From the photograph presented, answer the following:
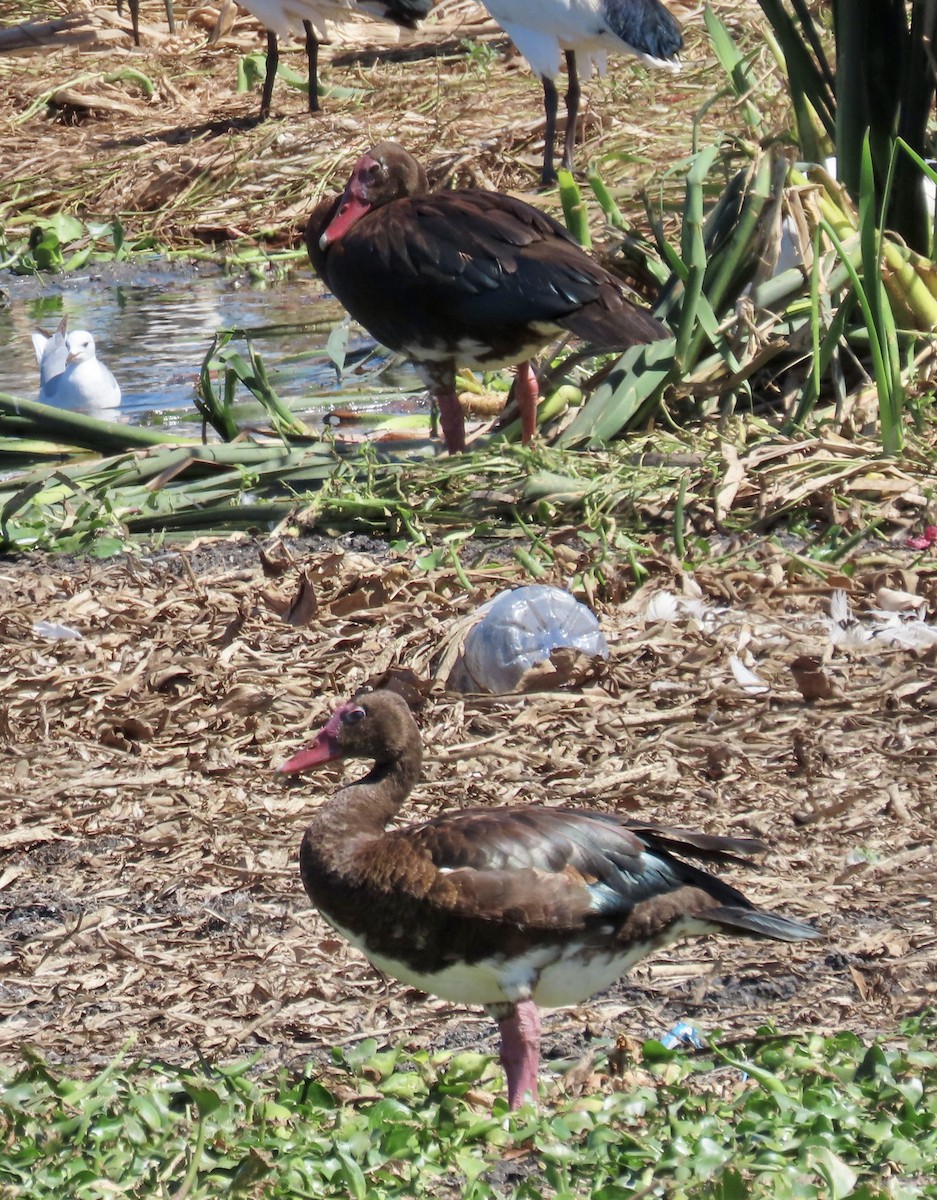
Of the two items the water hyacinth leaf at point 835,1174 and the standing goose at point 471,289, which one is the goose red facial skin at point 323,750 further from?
the standing goose at point 471,289

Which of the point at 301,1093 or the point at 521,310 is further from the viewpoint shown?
the point at 521,310

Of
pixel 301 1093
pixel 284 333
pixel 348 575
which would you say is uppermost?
pixel 301 1093

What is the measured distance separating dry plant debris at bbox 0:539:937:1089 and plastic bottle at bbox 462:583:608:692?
92 mm

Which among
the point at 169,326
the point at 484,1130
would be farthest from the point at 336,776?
the point at 169,326

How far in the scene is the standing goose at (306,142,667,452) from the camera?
6156 millimetres

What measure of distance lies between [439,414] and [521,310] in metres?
0.82

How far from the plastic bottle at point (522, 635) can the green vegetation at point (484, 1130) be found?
5.67 feet

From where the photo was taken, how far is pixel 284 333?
30.8 ft

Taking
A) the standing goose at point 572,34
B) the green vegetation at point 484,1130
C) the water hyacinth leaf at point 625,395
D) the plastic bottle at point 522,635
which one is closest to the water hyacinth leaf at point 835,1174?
the green vegetation at point 484,1130

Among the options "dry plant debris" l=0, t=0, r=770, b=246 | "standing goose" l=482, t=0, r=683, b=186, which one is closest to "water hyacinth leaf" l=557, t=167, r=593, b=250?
"dry plant debris" l=0, t=0, r=770, b=246

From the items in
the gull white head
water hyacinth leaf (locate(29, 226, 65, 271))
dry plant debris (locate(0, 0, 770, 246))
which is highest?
the gull white head

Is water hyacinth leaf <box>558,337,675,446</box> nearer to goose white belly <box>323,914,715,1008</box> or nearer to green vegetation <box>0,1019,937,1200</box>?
goose white belly <box>323,914,715,1008</box>

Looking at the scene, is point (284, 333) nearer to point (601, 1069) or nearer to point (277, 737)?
point (277, 737)

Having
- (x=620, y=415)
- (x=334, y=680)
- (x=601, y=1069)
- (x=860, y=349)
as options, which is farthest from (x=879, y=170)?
(x=601, y=1069)
